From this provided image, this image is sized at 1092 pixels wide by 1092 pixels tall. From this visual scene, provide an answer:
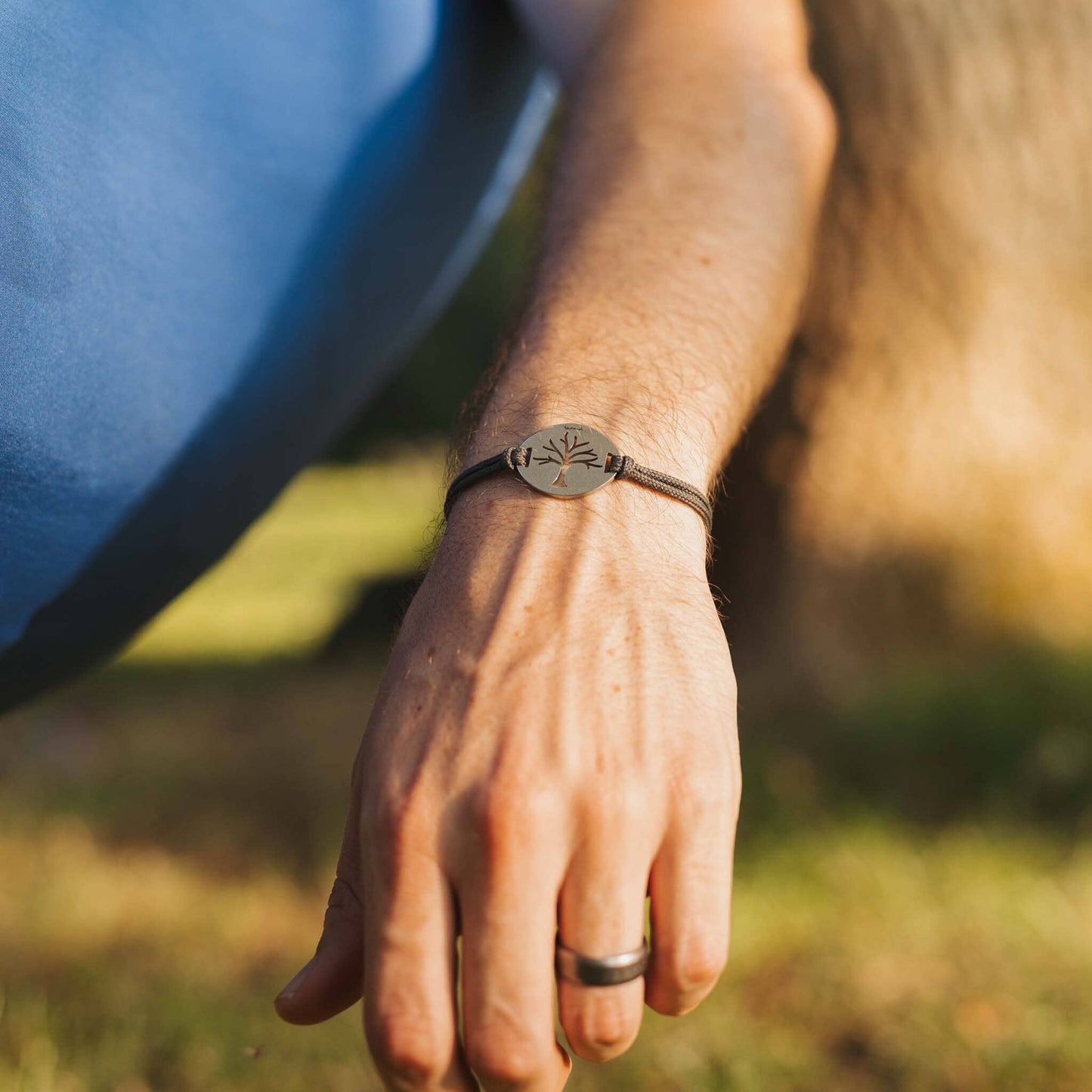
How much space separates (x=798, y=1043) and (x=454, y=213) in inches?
61.1

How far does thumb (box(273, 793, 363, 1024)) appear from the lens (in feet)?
2.66

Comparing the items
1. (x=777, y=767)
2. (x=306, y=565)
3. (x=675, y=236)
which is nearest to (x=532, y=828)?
(x=675, y=236)

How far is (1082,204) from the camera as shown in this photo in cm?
298

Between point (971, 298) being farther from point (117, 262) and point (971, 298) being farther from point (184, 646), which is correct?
point (184, 646)

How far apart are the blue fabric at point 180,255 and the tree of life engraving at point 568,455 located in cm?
51

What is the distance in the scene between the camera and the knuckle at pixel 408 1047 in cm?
74

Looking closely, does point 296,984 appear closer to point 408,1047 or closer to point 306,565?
point 408,1047

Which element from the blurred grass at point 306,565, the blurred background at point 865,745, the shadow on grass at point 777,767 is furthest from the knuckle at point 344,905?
the blurred grass at point 306,565

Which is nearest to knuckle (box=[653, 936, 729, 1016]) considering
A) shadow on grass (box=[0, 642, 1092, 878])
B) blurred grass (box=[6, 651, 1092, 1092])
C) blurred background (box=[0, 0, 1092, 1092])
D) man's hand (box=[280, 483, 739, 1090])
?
man's hand (box=[280, 483, 739, 1090])

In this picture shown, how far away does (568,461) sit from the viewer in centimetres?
92

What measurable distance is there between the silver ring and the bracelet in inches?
14.2

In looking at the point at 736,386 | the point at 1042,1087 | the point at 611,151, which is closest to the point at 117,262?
the point at 611,151

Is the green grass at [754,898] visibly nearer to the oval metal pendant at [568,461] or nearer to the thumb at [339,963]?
the oval metal pendant at [568,461]

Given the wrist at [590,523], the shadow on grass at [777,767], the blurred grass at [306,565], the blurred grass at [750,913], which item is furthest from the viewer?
the blurred grass at [306,565]
